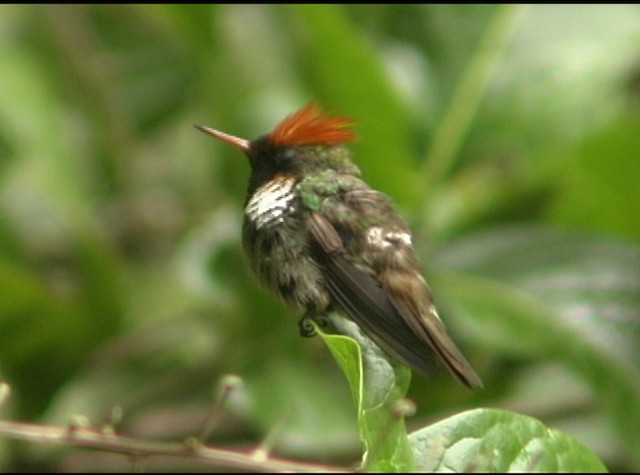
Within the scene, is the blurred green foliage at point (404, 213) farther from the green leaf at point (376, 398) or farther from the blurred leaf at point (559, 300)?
the green leaf at point (376, 398)

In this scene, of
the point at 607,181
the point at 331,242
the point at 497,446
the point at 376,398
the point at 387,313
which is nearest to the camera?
the point at 497,446

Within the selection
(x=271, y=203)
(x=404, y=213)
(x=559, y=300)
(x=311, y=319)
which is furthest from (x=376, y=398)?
(x=404, y=213)

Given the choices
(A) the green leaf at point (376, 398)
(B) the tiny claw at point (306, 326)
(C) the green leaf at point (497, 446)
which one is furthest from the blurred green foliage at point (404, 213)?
(C) the green leaf at point (497, 446)

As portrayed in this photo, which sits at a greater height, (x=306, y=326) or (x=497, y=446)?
(x=497, y=446)

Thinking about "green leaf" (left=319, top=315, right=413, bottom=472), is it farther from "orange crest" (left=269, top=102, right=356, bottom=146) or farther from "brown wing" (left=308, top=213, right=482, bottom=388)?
"orange crest" (left=269, top=102, right=356, bottom=146)

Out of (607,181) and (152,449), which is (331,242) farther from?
(607,181)

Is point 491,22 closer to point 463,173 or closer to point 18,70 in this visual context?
point 463,173

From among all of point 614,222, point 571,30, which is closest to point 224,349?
point 614,222
